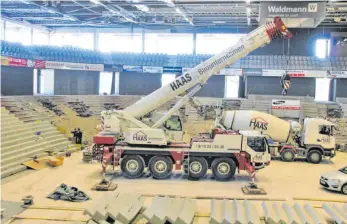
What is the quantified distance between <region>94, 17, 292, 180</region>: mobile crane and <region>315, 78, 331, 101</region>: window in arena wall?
1974 cm

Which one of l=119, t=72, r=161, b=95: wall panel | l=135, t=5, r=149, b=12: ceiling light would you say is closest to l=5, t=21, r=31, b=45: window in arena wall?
A: l=119, t=72, r=161, b=95: wall panel

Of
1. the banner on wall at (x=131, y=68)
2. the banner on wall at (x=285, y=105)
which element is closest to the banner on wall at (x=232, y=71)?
the banner on wall at (x=285, y=105)

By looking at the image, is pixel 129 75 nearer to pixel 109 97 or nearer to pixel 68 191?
pixel 109 97

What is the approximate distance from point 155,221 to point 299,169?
10.4 metres

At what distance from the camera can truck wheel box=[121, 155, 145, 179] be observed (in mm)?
15242

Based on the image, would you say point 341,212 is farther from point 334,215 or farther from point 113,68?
point 113,68

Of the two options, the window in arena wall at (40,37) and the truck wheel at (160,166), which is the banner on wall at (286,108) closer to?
the truck wheel at (160,166)

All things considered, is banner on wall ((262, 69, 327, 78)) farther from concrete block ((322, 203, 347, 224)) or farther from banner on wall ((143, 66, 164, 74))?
concrete block ((322, 203, 347, 224))

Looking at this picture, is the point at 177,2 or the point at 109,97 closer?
the point at 177,2

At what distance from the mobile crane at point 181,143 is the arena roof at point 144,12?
710cm

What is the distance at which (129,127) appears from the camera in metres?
15.9

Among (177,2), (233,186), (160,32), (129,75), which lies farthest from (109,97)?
(233,186)

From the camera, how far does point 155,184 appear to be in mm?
14453

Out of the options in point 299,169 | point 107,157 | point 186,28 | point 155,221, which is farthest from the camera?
point 186,28
